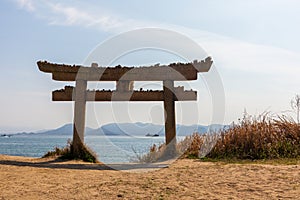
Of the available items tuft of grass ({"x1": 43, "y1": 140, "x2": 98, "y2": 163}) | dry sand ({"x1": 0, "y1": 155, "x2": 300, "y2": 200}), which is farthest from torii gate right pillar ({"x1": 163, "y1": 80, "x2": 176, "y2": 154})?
dry sand ({"x1": 0, "y1": 155, "x2": 300, "y2": 200})

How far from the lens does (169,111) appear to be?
9836 millimetres

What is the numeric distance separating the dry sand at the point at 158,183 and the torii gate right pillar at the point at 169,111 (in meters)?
2.29

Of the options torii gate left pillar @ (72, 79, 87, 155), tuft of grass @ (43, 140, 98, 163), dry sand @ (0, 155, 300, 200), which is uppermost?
torii gate left pillar @ (72, 79, 87, 155)

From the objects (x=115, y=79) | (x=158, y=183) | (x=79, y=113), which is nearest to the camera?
(x=158, y=183)

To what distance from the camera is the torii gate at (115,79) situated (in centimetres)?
938

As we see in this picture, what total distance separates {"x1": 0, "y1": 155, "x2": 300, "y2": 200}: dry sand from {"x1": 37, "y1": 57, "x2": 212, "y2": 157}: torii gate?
86.9 inches

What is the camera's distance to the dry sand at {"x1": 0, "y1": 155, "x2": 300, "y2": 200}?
5.00 m

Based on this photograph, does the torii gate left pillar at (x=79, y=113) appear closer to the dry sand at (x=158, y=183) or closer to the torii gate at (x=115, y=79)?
the torii gate at (x=115, y=79)

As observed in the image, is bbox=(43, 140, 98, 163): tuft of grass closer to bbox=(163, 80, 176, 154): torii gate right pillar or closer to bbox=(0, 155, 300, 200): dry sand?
bbox=(0, 155, 300, 200): dry sand

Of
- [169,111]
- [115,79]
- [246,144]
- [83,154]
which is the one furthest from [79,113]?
[246,144]

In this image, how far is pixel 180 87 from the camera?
389 inches

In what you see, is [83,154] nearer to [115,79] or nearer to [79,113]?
[79,113]

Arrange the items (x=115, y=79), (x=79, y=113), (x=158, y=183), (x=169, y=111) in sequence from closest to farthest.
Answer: (x=158, y=183) < (x=79, y=113) < (x=115, y=79) < (x=169, y=111)

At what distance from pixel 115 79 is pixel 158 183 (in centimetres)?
433
